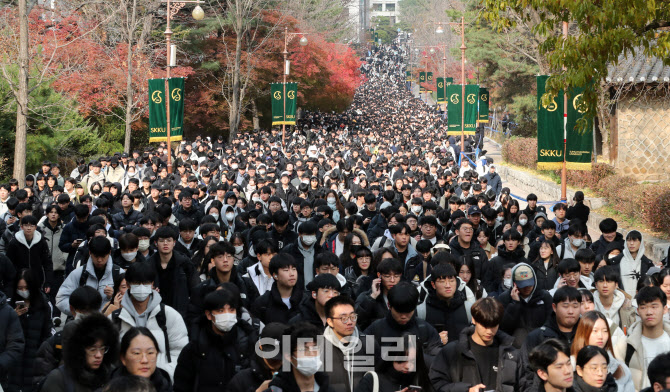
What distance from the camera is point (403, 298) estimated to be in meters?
5.85

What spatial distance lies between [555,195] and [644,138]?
10.3 ft

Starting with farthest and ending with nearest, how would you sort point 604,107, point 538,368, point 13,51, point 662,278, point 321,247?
point 13,51
point 604,107
point 321,247
point 662,278
point 538,368

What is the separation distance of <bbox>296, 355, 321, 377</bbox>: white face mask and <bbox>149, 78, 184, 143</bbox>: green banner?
52.9ft

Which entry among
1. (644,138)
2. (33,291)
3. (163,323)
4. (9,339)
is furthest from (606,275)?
(644,138)

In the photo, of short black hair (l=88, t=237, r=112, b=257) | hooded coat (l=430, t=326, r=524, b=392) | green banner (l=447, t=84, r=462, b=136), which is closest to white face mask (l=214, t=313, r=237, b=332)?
hooded coat (l=430, t=326, r=524, b=392)

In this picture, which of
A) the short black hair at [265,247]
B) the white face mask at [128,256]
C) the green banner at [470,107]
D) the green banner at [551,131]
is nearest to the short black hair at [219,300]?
the short black hair at [265,247]

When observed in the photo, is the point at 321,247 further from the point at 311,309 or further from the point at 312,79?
the point at 312,79

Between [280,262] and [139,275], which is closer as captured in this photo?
[139,275]

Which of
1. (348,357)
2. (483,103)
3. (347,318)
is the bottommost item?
(348,357)

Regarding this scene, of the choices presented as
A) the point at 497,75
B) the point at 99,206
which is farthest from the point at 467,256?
the point at 497,75

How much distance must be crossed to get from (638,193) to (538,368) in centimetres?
1493

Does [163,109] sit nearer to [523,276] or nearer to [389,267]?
[389,267]

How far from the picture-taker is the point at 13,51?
30.1 metres

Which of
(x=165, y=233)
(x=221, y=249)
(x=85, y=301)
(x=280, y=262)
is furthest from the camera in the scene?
(x=165, y=233)
